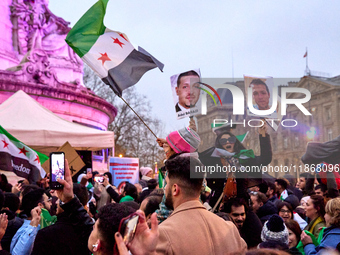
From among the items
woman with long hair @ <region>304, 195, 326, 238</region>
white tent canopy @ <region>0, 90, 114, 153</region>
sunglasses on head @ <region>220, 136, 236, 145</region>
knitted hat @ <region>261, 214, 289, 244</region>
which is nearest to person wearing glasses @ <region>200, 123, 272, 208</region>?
sunglasses on head @ <region>220, 136, 236, 145</region>

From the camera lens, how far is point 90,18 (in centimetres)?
658

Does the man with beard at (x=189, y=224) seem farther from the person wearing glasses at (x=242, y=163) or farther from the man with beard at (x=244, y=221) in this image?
the man with beard at (x=244, y=221)

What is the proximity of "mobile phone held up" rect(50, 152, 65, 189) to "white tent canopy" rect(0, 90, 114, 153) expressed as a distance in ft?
21.5

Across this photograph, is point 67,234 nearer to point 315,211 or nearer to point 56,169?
point 56,169

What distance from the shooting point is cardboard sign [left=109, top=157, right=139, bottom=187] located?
1356 centimetres

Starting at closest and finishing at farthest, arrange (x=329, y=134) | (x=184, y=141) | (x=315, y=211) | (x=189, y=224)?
(x=189, y=224)
(x=329, y=134)
(x=184, y=141)
(x=315, y=211)

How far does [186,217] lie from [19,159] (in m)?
6.20

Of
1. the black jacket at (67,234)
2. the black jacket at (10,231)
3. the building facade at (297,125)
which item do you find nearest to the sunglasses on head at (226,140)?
the building facade at (297,125)

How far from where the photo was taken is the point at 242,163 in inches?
176

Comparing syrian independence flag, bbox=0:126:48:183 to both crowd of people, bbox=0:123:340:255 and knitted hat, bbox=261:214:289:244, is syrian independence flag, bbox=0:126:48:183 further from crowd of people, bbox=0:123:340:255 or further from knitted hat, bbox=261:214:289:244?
knitted hat, bbox=261:214:289:244

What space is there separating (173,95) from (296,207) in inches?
125

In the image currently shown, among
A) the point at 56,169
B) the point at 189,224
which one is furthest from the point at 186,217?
the point at 56,169

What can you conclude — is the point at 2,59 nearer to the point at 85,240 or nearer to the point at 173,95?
the point at 173,95

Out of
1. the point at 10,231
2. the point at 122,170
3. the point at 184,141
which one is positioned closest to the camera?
the point at 184,141
